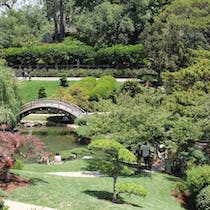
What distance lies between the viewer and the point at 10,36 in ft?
274

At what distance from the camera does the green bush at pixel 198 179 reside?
2314 cm

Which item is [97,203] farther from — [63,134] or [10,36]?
[10,36]

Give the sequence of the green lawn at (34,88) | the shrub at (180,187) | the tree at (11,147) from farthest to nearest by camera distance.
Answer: the green lawn at (34,88) < the shrub at (180,187) < the tree at (11,147)

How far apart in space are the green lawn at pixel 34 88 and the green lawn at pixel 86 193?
122 ft

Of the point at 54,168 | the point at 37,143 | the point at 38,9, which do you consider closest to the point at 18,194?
the point at 37,143

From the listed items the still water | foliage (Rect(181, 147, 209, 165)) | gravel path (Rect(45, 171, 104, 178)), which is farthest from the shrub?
the still water

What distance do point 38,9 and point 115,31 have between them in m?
25.8

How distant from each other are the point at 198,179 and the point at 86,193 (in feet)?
17.1

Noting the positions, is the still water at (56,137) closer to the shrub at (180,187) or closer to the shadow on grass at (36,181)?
the shrub at (180,187)

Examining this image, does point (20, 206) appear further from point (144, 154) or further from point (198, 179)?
point (144, 154)

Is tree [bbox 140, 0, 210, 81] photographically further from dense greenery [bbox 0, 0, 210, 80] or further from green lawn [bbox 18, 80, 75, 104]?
green lawn [bbox 18, 80, 75, 104]

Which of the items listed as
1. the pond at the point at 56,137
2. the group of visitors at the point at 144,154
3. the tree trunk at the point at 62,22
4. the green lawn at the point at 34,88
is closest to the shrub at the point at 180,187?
the group of visitors at the point at 144,154

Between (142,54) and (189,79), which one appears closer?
(189,79)

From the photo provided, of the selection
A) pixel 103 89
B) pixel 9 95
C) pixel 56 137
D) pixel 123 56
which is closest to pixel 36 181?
pixel 9 95
